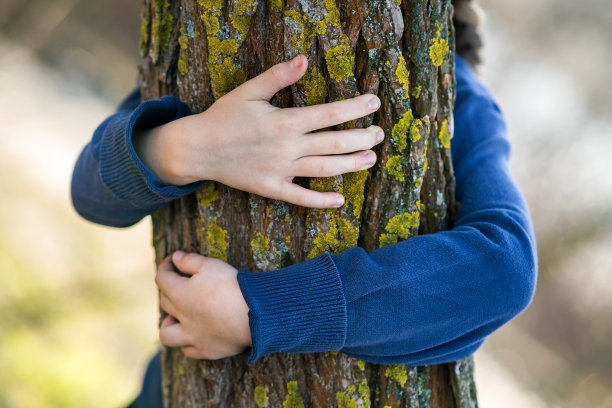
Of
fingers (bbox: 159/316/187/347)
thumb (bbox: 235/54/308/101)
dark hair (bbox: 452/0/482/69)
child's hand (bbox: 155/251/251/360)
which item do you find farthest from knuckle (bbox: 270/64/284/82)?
dark hair (bbox: 452/0/482/69)

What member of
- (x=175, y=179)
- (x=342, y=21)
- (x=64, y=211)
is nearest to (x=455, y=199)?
(x=342, y=21)

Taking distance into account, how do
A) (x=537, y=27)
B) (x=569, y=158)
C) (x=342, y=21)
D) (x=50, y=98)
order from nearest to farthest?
1. (x=342, y=21)
2. (x=569, y=158)
3. (x=537, y=27)
4. (x=50, y=98)

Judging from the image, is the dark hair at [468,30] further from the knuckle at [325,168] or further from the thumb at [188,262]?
the thumb at [188,262]

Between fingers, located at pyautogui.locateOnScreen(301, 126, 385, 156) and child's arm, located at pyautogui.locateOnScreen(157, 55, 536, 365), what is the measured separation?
0.62 feet

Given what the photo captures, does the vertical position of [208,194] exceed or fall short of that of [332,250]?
it exceeds it

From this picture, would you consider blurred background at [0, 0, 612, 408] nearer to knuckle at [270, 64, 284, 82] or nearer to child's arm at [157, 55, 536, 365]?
child's arm at [157, 55, 536, 365]

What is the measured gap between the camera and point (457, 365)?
100 cm

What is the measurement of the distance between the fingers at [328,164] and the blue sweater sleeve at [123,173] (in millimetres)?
241

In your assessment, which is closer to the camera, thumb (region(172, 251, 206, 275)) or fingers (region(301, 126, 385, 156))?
fingers (region(301, 126, 385, 156))

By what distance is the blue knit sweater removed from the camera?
2.73 ft

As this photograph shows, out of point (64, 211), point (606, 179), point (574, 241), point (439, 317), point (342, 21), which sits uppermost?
point (342, 21)

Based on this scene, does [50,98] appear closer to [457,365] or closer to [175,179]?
[175,179]

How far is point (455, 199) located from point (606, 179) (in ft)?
8.17

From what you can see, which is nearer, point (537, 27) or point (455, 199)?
point (455, 199)
